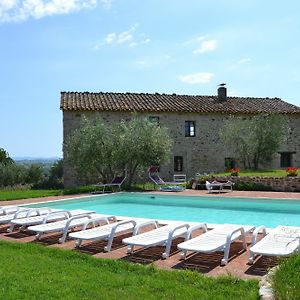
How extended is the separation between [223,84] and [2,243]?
22.9 meters

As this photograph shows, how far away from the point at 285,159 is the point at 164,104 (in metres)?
8.53

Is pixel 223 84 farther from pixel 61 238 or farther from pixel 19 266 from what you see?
pixel 19 266

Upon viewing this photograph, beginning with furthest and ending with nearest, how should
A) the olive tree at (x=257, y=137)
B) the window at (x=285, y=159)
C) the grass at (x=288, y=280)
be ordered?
Result: 1. the window at (x=285, y=159)
2. the olive tree at (x=257, y=137)
3. the grass at (x=288, y=280)

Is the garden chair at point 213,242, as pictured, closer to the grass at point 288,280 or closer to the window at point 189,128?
the grass at point 288,280

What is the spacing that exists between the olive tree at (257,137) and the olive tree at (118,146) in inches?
223

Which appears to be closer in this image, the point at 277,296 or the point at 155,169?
the point at 277,296

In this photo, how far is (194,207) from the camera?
47.3 feet

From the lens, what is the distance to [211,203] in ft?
48.1

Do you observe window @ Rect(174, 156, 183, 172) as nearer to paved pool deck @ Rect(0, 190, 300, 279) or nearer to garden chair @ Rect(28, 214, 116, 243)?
garden chair @ Rect(28, 214, 116, 243)

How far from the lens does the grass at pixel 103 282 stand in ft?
14.2

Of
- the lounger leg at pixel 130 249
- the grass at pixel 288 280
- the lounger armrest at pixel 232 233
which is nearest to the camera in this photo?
the grass at pixel 288 280

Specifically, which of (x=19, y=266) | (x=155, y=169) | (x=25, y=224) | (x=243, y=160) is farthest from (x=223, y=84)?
(x=19, y=266)

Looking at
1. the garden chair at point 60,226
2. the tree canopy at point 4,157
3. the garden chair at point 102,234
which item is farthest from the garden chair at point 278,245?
the tree canopy at point 4,157

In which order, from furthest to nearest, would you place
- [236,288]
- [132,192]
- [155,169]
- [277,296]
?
[155,169] → [132,192] → [236,288] → [277,296]
